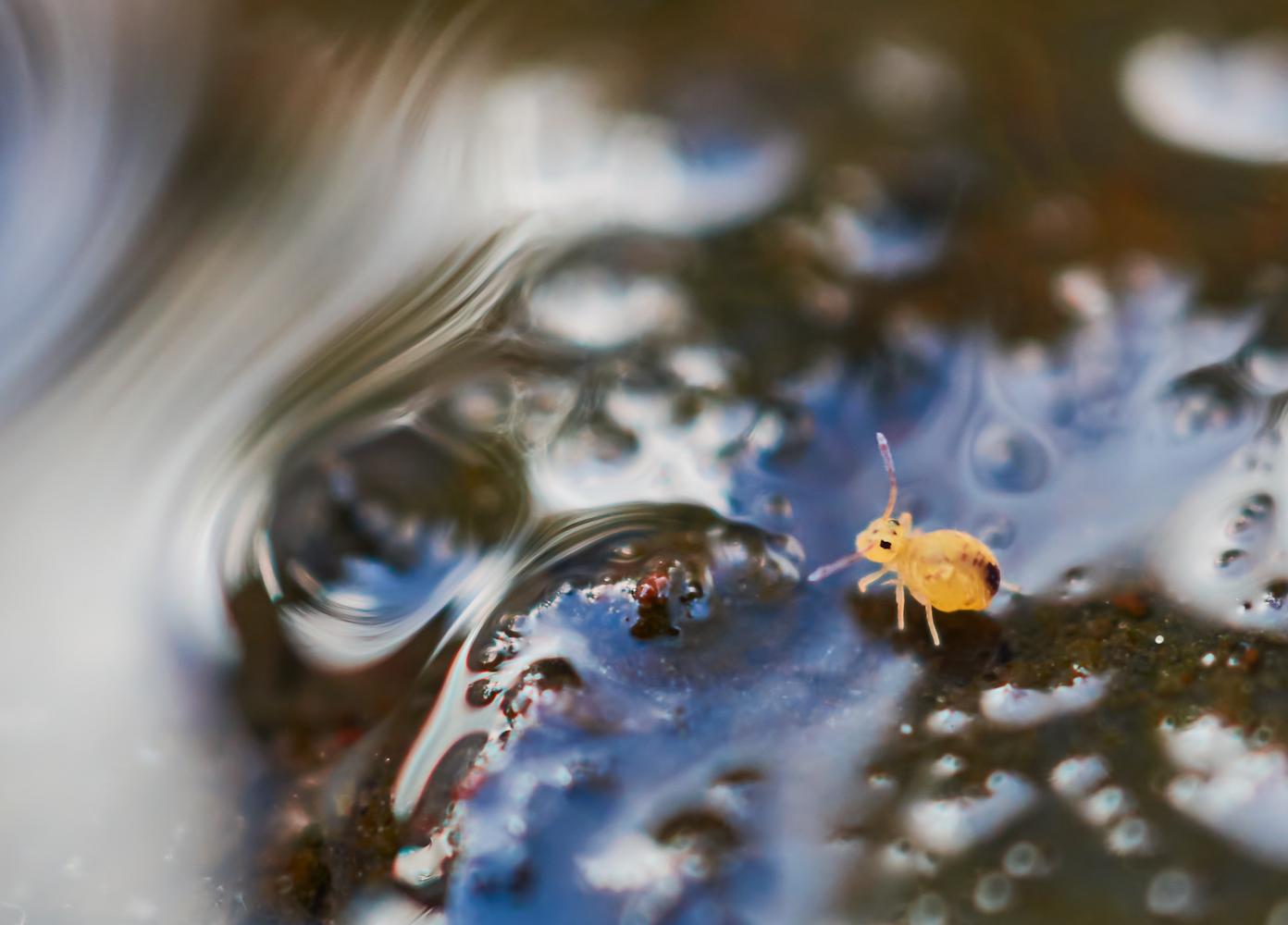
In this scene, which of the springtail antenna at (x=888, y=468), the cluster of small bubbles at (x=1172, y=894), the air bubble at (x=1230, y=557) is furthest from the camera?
the springtail antenna at (x=888, y=468)

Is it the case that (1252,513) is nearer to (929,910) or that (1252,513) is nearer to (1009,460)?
(1009,460)

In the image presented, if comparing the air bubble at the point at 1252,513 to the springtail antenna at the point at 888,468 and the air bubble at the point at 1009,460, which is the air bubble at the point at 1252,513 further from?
the springtail antenna at the point at 888,468

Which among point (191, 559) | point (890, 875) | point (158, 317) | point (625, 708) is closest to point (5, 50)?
point (158, 317)

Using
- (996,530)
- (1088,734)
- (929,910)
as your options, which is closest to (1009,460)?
(996,530)

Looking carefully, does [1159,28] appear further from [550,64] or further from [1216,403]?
[550,64]

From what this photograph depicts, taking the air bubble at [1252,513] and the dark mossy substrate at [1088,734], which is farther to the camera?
the air bubble at [1252,513]

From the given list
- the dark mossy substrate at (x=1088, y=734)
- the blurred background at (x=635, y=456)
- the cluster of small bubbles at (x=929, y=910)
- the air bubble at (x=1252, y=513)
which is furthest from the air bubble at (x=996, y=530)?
the cluster of small bubbles at (x=929, y=910)

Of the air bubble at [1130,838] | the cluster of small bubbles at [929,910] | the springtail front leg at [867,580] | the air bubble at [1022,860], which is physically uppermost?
the springtail front leg at [867,580]
